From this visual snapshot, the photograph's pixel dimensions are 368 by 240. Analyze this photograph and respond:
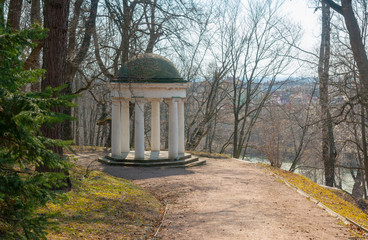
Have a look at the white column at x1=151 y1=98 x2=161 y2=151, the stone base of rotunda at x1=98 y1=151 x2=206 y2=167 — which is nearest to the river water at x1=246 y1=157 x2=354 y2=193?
the white column at x1=151 y1=98 x2=161 y2=151

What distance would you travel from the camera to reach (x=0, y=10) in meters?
3.21

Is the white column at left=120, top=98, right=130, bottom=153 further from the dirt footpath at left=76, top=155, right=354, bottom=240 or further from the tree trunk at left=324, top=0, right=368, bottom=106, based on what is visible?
the tree trunk at left=324, top=0, right=368, bottom=106

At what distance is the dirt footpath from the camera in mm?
7090

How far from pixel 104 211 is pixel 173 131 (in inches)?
381

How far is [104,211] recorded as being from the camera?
771 centimetres

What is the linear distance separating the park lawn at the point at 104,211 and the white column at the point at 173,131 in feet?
19.9

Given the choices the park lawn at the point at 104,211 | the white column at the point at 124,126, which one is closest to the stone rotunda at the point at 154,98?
the white column at the point at 124,126

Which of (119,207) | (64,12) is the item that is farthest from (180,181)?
(64,12)

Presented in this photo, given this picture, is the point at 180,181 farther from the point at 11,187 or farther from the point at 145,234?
the point at 11,187

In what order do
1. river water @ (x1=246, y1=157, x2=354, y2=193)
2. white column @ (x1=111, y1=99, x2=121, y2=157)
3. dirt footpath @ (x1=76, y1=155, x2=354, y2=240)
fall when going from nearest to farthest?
dirt footpath @ (x1=76, y1=155, x2=354, y2=240), white column @ (x1=111, y1=99, x2=121, y2=157), river water @ (x1=246, y1=157, x2=354, y2=193)

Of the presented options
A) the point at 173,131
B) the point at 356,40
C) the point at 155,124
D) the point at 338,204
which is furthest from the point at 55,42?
the point at 155,124

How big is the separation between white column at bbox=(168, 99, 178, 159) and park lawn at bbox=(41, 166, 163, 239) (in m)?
6.08

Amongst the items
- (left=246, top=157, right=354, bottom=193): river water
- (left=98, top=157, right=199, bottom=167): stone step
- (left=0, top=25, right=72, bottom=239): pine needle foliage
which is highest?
(left=0, top=25, right=72, bottom=239): pine needle foliage

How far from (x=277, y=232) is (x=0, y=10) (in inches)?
249
